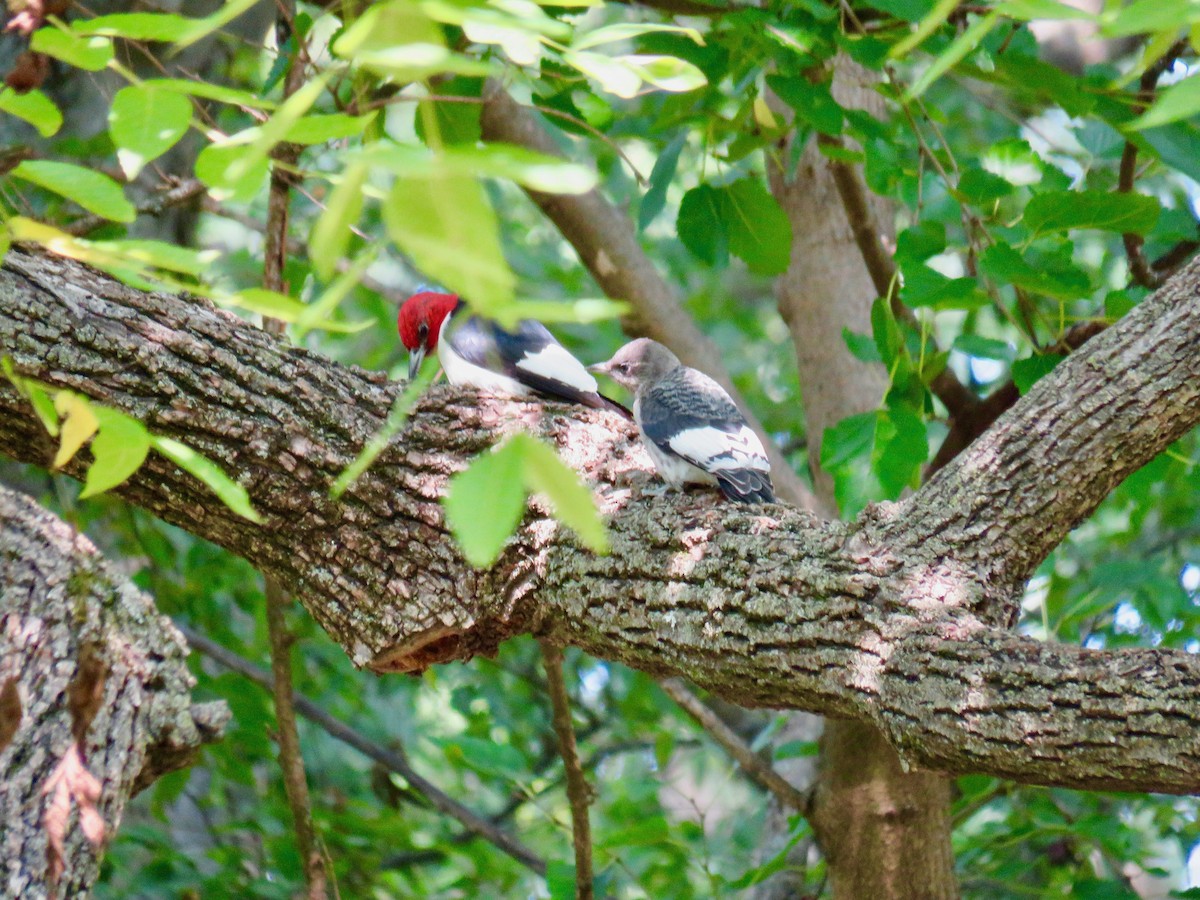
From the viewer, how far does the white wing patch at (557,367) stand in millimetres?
4070

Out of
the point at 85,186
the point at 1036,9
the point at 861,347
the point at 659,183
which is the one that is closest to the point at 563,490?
the point at 1036,9

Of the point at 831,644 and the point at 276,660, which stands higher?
the point at 276,660

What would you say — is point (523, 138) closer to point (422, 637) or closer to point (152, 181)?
point (152, 181)

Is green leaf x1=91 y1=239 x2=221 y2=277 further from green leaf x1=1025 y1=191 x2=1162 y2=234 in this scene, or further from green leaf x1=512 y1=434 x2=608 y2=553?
green leaf x1=1025 y1=191 x2=1162 y2=234

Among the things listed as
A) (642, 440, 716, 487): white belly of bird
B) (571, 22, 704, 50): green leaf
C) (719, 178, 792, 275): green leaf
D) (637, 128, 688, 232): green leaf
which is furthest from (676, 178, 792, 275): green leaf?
(571, 22, 704, 50): green leaf

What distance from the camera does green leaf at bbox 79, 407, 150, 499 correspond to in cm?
112

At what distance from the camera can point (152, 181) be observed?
5039 mm

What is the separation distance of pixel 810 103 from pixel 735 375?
581cm

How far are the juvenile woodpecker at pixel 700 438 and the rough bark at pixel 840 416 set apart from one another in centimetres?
26

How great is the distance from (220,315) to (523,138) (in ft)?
5.85

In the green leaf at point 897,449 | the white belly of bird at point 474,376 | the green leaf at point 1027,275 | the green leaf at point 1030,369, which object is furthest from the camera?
the white belly of bird at point 474,376

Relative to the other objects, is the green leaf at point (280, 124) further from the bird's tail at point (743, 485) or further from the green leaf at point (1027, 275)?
the bird's tail at point (743, 485)

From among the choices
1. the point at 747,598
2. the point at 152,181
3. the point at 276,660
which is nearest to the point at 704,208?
the point at 747,598

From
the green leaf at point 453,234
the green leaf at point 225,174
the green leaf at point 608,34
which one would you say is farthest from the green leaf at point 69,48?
the green leaf at point 453,234
